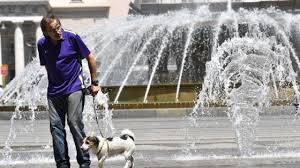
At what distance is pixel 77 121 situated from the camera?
600 cm

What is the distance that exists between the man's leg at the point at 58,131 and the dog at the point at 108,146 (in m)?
0.26

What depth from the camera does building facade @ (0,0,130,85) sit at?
70.2 meters

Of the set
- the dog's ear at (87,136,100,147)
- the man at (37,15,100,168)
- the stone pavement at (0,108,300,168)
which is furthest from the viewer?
the stone pavement at (0,108,300,168)

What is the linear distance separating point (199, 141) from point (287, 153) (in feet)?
7.74

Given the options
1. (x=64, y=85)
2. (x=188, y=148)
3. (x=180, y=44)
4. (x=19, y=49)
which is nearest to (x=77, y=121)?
(x=64, y=85)

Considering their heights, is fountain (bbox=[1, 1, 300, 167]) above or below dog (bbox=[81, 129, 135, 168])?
below

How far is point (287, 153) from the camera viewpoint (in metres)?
8.08

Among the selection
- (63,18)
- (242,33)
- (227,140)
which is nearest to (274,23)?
(242,33)

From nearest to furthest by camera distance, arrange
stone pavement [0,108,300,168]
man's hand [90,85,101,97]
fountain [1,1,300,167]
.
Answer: man's hand [90,85,101,97] < stone pavement [0,108,300,168] < fountain [1,1,300,167]

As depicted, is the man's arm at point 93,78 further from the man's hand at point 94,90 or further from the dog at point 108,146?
the dog at point 108,146

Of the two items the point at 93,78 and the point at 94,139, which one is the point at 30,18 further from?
the point at 94,139

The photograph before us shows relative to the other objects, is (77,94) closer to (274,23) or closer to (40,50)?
(40,50)

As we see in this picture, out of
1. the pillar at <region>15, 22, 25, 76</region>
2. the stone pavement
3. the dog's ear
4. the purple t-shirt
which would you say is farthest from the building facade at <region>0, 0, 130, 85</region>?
the dog's ear

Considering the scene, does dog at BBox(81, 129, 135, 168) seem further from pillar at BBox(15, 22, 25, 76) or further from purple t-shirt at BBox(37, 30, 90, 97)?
pillar at BBox(15, 22, 25, 76)
